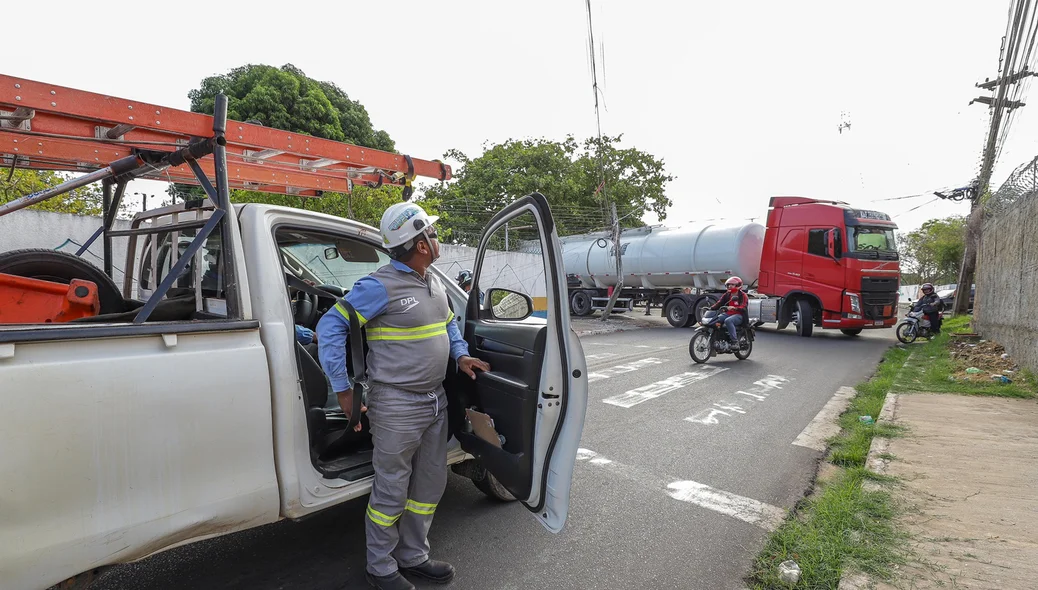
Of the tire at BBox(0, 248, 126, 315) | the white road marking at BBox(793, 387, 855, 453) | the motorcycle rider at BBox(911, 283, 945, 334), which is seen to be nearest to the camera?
the tire at BBox(0, 248, 126, 315)

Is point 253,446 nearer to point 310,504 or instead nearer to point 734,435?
point 310,504

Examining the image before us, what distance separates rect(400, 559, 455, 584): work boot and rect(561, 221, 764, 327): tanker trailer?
43.4 feet

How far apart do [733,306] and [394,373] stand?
801 cm

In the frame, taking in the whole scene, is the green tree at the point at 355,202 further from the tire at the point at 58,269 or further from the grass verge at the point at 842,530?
the grass verge at the point at 842,530

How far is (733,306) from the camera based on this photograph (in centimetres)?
925

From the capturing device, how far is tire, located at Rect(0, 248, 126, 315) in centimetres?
284

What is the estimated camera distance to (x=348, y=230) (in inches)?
117

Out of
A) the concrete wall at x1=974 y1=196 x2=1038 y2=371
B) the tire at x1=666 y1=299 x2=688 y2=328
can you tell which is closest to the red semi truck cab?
the concrete wall at x1=974 y1=196 x2=1038 y2=371

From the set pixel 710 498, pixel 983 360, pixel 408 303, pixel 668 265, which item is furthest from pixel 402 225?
pixel 668 265

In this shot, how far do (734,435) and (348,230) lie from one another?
12.7 ft

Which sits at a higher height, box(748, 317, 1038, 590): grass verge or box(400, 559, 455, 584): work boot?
box(400, 559, 455, 584): work boot

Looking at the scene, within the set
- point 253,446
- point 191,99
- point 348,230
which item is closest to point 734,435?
point 348,230

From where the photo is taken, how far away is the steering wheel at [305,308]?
12.5 ft

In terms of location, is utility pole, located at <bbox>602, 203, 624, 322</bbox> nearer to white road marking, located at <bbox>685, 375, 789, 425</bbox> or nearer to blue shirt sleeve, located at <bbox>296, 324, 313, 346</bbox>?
white road marking, located at <bbox>685, 375, 789, 425</bbox>
